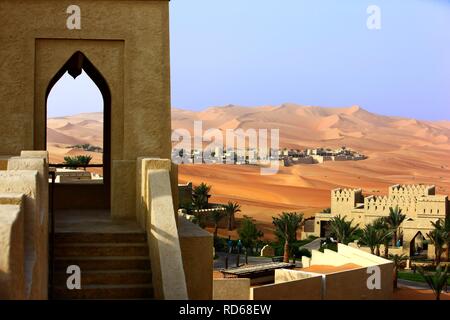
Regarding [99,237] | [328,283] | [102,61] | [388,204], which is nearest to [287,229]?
[388,204]

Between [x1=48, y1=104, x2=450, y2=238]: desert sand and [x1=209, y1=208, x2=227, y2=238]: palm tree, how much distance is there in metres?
2.23

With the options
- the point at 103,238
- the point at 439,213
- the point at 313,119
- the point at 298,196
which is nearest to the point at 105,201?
the point at 103,238

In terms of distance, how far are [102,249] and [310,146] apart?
101 m

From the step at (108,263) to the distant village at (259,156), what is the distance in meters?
73.9

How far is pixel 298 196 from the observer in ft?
254

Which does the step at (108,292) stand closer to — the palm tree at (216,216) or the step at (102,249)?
the step at (102,249)

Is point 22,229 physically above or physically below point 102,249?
above

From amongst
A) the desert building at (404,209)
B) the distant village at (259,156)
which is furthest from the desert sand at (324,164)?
the desert building at (404,209)

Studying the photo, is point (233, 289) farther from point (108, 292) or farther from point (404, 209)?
point (404, 209)

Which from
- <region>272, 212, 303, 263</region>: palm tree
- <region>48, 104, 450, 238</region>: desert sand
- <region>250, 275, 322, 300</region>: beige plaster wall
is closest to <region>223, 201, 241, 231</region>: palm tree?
<region>48, 104, 450, 238</region>: desert sand

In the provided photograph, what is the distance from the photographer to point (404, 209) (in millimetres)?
47625

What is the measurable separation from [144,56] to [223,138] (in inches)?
3774

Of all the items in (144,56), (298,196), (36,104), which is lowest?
(298,196)

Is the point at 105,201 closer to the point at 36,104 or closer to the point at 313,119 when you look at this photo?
the point at 36,104
